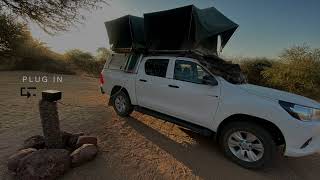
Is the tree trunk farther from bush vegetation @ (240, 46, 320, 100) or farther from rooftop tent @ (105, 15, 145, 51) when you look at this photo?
bush vegetation @ (240, 46, 320, 100)

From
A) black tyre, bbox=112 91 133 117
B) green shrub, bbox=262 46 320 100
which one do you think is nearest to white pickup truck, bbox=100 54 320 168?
black tyre, bbox=112 91 133 117

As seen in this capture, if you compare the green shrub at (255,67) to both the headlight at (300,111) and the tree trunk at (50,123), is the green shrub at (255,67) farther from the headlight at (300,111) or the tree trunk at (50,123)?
the tree trunk at (50,123)

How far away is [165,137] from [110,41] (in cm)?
344

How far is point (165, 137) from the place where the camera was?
4879 millimetres

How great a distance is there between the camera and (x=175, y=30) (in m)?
4.91

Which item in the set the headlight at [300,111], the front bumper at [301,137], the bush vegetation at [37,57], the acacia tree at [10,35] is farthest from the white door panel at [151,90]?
the bush vegetation at [37,57]

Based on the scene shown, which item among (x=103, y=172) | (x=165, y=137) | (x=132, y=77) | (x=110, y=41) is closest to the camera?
(x=103, y=172)

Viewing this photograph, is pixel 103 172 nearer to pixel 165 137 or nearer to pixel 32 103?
pixel 165 137

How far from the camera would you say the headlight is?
10.9 ft

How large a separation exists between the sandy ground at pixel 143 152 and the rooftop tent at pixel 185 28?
6.81ft

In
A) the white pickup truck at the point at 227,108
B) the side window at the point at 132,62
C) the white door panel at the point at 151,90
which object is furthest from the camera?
the side window at the point at 132,62

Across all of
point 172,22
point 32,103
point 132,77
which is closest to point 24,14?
point 32,103

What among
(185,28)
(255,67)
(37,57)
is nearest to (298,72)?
(255,67)

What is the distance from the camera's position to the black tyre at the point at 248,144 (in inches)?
140
